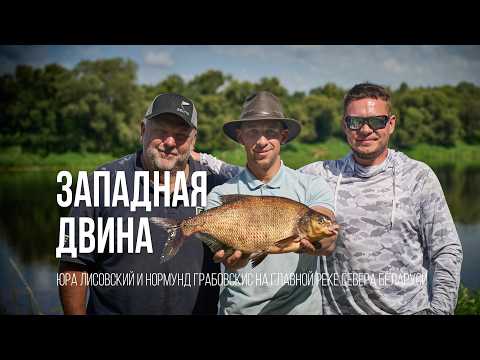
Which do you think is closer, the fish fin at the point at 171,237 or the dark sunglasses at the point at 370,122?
the fish fin at the point at 171,237

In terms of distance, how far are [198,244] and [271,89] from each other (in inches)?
72.4

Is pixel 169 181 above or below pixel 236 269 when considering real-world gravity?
above

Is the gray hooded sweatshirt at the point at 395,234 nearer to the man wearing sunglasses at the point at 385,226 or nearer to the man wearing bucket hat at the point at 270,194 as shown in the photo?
the man wearing sunglasses at the point at 385,226

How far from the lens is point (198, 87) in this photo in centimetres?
507

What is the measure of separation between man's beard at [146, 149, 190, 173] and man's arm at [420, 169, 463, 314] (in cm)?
193

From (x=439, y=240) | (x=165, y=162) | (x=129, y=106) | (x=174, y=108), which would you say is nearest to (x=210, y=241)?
(x=165, y=162)

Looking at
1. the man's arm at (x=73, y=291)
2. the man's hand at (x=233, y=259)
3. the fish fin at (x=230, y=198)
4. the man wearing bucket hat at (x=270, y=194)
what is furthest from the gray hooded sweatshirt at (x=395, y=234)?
the man's arm at (x=73, y=291)

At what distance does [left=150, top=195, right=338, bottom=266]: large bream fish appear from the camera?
3.86m

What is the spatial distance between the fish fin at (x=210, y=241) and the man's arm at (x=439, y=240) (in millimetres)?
1629

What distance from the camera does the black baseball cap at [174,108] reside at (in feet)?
12.7

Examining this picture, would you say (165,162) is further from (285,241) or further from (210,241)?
(285,241)
